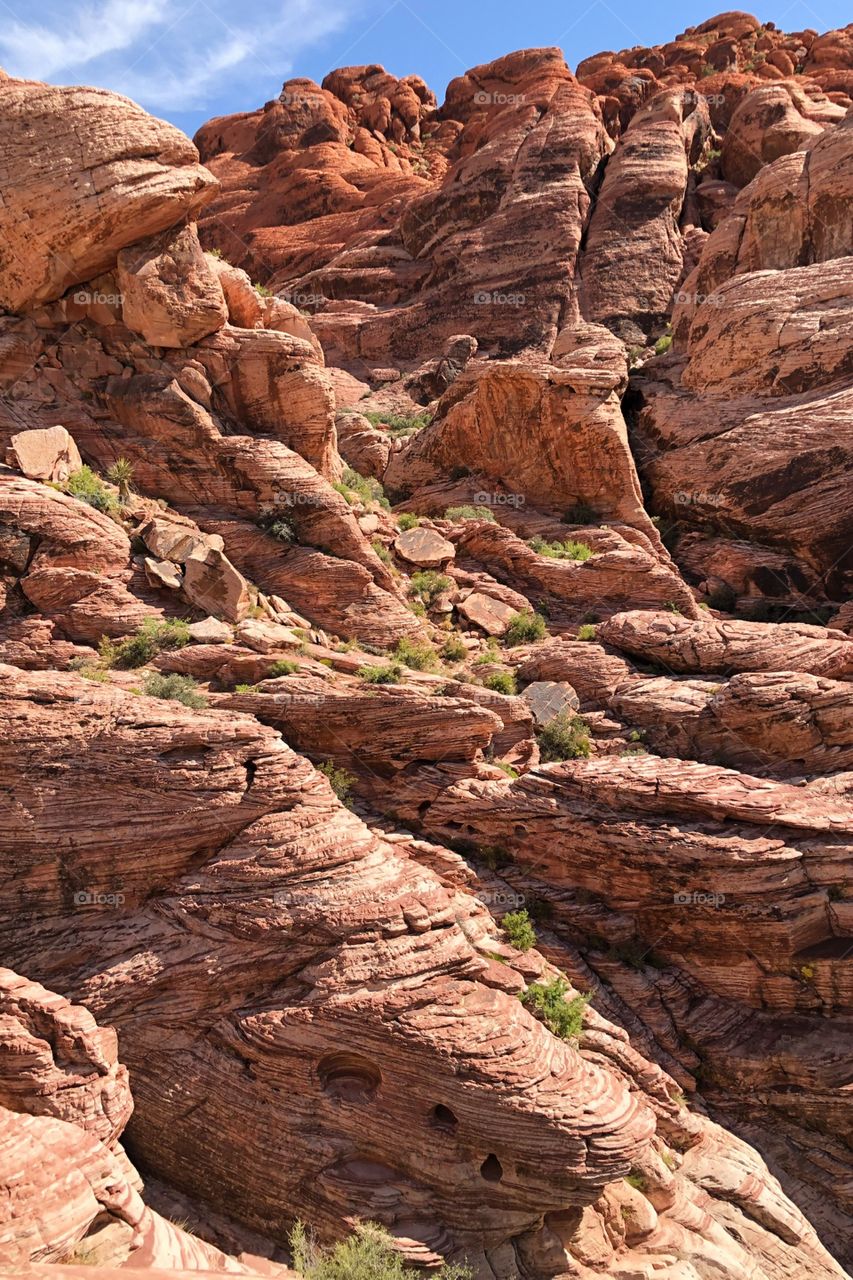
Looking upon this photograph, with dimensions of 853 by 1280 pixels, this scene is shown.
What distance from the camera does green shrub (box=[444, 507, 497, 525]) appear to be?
26.5 metres

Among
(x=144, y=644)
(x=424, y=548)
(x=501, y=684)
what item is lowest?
(x=501, y=684)

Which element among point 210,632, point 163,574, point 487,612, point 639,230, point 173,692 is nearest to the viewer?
point 173,692

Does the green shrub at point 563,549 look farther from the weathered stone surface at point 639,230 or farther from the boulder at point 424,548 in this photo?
the weathered stone surface at point 639,230

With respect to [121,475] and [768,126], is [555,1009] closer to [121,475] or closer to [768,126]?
[121,475]

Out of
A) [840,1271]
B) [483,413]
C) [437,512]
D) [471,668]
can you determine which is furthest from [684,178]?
[840,1271]

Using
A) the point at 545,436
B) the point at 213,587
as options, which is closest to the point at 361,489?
the point at 545,436

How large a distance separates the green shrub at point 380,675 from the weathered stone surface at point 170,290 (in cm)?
1049

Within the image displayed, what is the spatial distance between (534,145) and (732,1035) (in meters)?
41.1

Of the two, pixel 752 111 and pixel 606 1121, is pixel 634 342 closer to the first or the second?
Answer: pixel 752 111

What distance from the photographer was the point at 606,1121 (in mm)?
12398

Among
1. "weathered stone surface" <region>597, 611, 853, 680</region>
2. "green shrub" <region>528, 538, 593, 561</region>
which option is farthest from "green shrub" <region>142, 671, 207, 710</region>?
"green shrub" <region>528, 538, 593, 561</region>

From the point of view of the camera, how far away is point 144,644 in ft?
55.6

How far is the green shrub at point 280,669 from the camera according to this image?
668 inches

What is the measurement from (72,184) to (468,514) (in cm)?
1380
